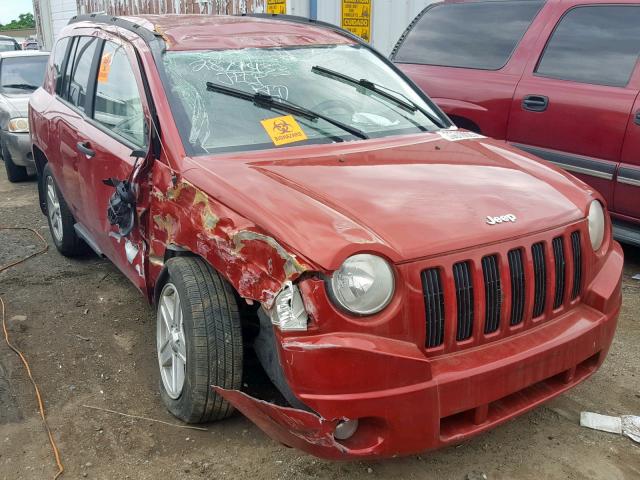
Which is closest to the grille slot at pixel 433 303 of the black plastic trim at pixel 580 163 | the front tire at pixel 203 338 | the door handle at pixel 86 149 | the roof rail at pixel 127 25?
the front tire at pixel 203 338

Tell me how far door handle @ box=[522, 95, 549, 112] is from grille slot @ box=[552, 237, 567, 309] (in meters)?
2.68

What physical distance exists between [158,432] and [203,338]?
0.62 metres

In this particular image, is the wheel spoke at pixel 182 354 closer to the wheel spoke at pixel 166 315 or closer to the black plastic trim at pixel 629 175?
the wheel spoke at pixel 166 315

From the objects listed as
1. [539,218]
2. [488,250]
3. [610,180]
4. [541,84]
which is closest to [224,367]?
[488,250]

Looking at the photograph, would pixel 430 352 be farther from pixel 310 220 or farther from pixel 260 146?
pixel 260 146

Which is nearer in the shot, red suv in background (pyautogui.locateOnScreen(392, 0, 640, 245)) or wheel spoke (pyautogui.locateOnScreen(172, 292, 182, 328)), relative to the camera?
wheel spoke (pyautogui.locateOnScreen(172, 292, 182, 328))

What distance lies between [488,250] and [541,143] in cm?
297

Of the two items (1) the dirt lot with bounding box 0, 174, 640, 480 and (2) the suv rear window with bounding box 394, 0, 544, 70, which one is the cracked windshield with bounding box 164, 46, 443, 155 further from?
(2) the suv rear window with bounding box 394, 0, 544, 70

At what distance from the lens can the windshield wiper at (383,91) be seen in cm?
372

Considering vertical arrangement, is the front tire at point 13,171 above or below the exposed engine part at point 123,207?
below

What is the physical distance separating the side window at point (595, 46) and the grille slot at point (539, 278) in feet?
8.89

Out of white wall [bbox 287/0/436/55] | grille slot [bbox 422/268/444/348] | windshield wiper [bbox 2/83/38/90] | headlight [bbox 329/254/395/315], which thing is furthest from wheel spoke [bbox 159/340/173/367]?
windshield wiper [bbox 2/83/38/90]

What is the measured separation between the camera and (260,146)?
10.5 ft

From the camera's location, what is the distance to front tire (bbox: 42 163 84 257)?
511 centimetres
